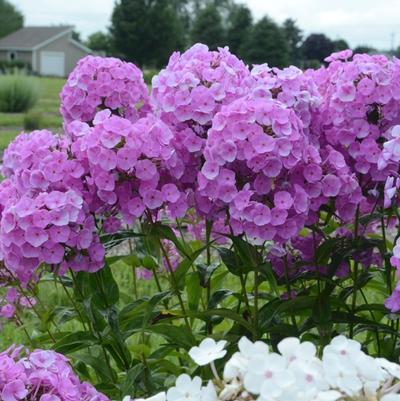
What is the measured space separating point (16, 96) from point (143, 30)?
74.8ft

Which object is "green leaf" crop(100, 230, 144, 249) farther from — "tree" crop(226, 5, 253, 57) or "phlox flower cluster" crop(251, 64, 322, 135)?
"tree" crop(226, 5, 253, 57)

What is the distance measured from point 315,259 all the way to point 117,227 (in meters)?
0.45

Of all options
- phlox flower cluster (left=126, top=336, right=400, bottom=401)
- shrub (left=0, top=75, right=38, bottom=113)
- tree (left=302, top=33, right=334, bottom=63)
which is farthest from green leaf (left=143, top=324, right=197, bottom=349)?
tree (left=302, top=33, right=334, bottom=63)

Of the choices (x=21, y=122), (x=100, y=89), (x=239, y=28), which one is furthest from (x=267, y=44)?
(x=100, y=89)

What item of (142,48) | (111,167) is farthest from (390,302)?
(142,48)

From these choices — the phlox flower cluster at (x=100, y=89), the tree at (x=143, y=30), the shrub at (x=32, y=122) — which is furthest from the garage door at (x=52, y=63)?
the phlox flower cluster at (x=100, y=89)

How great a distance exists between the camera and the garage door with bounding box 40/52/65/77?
4709cm

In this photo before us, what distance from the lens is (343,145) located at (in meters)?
1.69

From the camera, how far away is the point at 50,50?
47656mm

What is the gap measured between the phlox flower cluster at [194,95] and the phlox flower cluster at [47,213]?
0.21 m

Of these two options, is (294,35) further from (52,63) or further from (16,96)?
(16,96)

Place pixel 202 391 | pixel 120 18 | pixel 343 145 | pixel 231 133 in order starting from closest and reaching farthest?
pixel 202 391
pixel 231 133
pixel 343 145
pixel 120 18

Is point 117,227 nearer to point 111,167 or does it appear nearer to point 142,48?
point 111,167

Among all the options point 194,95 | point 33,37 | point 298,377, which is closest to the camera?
point 298,377
